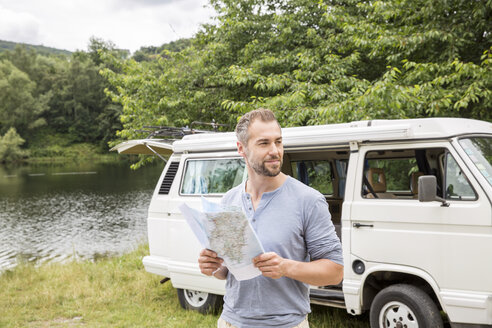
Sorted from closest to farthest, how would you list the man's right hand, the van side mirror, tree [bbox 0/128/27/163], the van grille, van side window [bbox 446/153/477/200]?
the man's right hand, the van side mirror, van side window [bbox 446/153/477/200], the van grille, tree [bbox 0/128/27/163]

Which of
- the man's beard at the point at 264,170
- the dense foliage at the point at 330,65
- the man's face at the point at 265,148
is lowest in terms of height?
the man's beard at the point at 264,170

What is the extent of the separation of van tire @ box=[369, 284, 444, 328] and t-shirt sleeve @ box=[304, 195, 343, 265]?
2923mm

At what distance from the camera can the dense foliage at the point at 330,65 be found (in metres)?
8.21

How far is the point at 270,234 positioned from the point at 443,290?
3061 mm

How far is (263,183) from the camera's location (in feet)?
7.50

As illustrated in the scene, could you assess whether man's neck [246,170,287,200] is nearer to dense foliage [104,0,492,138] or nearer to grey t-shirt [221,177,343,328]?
grey t-shirt [221,177,343,328]

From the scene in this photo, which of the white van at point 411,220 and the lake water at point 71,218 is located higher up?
the white van at point 411,220

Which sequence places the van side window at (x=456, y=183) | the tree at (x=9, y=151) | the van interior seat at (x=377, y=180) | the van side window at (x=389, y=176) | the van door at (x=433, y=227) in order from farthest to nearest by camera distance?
the tree at (x=9, y=151), the van interior seat at (x=377, y=180), the van side window at (x=389, y=176), the van side window at (x=456, y=183), the van door at (x=433, y=227)

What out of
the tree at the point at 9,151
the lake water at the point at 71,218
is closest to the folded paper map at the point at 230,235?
the lake water at the point at 71,218

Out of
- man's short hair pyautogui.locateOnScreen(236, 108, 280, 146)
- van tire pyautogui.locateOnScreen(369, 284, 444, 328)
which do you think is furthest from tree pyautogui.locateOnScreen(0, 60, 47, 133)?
man's short hair pyautogui.locateOnScreen(236, 108, 280, 146)

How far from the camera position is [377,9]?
9688mm

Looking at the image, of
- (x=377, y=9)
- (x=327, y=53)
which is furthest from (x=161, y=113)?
(x=377, y=9)

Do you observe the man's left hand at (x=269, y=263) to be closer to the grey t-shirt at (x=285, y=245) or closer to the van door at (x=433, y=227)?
the grey t-shirt at (x=285, y=245)

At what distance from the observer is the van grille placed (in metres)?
6.88
